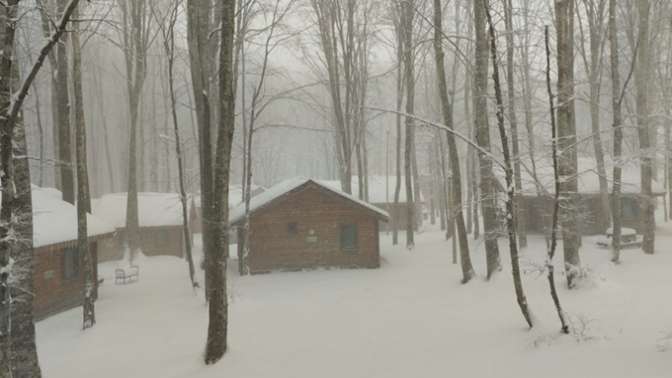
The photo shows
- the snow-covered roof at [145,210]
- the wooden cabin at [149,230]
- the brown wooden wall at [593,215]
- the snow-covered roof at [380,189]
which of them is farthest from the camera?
the snow-covered roof at [380,189]

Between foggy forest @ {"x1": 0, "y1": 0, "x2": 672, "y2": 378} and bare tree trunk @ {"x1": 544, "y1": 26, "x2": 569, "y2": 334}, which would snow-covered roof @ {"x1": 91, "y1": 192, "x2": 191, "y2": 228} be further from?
bare tree trunk @ {"x1": 544, "y1": 26, "x2": 569, "y2": 334}

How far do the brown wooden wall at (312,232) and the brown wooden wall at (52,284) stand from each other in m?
7.30

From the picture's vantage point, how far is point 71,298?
1744 centimetres

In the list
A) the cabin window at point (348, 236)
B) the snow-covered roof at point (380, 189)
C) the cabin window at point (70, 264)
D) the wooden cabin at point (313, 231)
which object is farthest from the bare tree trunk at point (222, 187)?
the snow-covered roof at point (380, 189)

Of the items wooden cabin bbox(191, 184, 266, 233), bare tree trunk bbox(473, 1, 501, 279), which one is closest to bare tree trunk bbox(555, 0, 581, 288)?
bare tree trunk bbox(473, 1, 501, 279)

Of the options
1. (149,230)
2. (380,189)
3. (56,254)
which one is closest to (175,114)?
(56,254)

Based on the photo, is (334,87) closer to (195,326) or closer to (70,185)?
(70,185)

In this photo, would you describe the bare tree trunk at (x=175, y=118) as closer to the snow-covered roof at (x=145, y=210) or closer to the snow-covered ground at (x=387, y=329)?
the snow-covered ground at (x=387, y=329)

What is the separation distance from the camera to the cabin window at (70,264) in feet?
56.7

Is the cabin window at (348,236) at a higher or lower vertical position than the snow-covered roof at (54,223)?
lower

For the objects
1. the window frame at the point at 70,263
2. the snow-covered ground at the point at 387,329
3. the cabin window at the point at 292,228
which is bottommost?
the snow-covered ground at the point at 387,329

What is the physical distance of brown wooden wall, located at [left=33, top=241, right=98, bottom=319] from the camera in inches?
615

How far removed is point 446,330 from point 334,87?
64.6 ft

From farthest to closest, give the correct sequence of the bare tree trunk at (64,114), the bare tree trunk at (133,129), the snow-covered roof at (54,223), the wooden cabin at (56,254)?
1. the bare tree trunk at (133,129)
2. the bare tree trunk at (64,114)
3. the wooden cabin at (56,254)
4. the snow-covered roof at (54,223)
